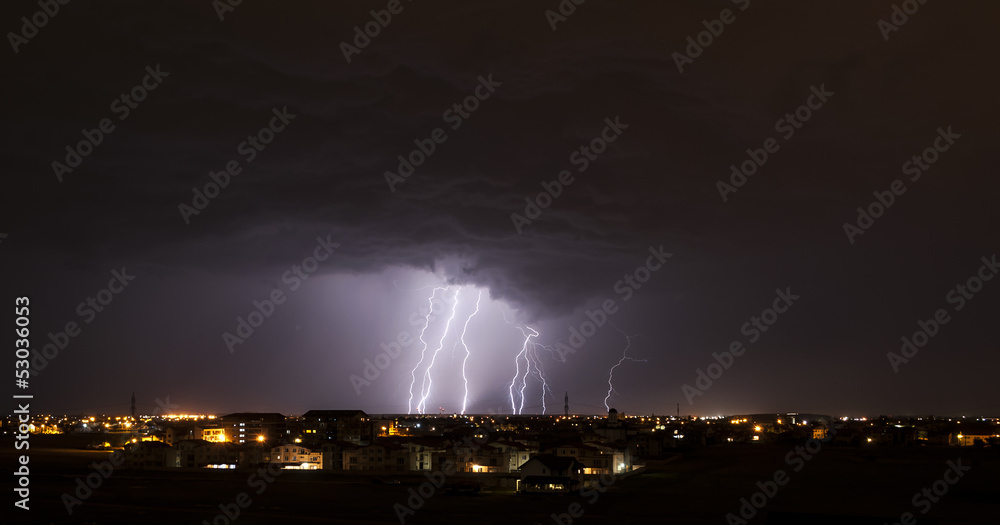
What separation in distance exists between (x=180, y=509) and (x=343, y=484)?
9.69 m

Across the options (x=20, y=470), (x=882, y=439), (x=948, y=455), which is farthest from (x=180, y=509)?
(x=882, y=439)

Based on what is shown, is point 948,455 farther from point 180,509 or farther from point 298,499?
point 180,509

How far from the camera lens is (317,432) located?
223 feet

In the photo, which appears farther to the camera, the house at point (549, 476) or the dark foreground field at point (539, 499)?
the house at point (549, 476)

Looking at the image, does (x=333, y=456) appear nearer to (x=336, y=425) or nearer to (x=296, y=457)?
(x=296, y=457)

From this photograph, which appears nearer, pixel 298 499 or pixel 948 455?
pixel 298 499

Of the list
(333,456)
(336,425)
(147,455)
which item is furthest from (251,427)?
(333,456)

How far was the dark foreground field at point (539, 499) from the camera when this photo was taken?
77.8 ft

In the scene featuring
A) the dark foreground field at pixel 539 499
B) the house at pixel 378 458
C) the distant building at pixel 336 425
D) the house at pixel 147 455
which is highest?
the distant building at pixel 336 425

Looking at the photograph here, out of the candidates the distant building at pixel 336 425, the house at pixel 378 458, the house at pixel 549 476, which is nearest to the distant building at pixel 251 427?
the distant building at pixel 336 425

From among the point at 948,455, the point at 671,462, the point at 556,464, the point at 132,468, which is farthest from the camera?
the point at 948,455

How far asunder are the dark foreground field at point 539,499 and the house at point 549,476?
0.78 m

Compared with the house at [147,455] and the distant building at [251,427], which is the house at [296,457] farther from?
the distant building at [251,427]

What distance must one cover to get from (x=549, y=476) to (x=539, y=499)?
2.57m
